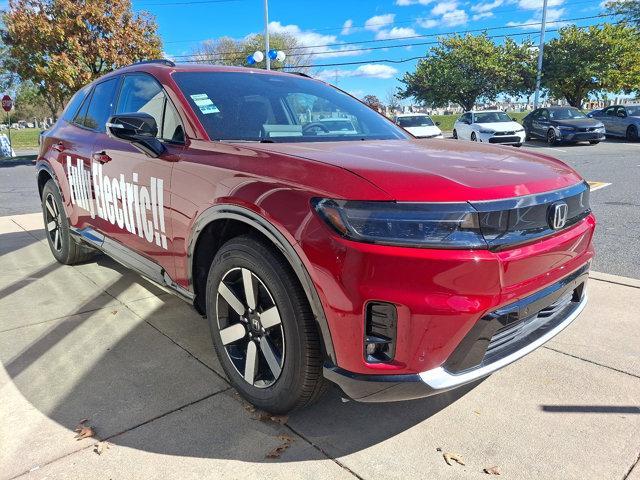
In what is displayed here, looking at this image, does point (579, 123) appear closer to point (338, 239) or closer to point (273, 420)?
point (273, 420)

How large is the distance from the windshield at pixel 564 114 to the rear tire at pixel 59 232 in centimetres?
1980

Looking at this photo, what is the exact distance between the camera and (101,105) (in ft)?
13.4

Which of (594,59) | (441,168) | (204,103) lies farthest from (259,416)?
(594,59)

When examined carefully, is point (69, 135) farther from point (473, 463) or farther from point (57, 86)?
point (57, 86)

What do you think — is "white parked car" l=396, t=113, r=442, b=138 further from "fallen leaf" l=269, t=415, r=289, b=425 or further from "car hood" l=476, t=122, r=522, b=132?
"fallen leaf" l=269, t=415, r=289, b=425

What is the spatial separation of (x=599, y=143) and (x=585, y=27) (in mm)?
20806

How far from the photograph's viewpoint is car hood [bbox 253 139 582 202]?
195cm

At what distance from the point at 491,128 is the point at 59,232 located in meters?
17.0

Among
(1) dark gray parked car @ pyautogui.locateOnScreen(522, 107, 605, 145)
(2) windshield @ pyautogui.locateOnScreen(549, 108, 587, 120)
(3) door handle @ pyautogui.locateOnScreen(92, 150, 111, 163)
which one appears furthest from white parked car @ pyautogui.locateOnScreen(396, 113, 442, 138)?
(3) door handle @ pyautogui.locateOnScreen(92, 150, 111, 163)

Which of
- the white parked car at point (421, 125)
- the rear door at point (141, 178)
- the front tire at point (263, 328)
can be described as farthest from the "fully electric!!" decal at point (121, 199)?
the white parked car at point (421, 125)

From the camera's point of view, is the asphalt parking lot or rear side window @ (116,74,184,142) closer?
the asphalt parking lot

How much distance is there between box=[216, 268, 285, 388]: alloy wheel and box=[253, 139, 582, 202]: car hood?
0.65 m

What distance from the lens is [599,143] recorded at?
20797mm

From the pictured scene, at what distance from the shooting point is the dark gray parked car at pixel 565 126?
19312mm
